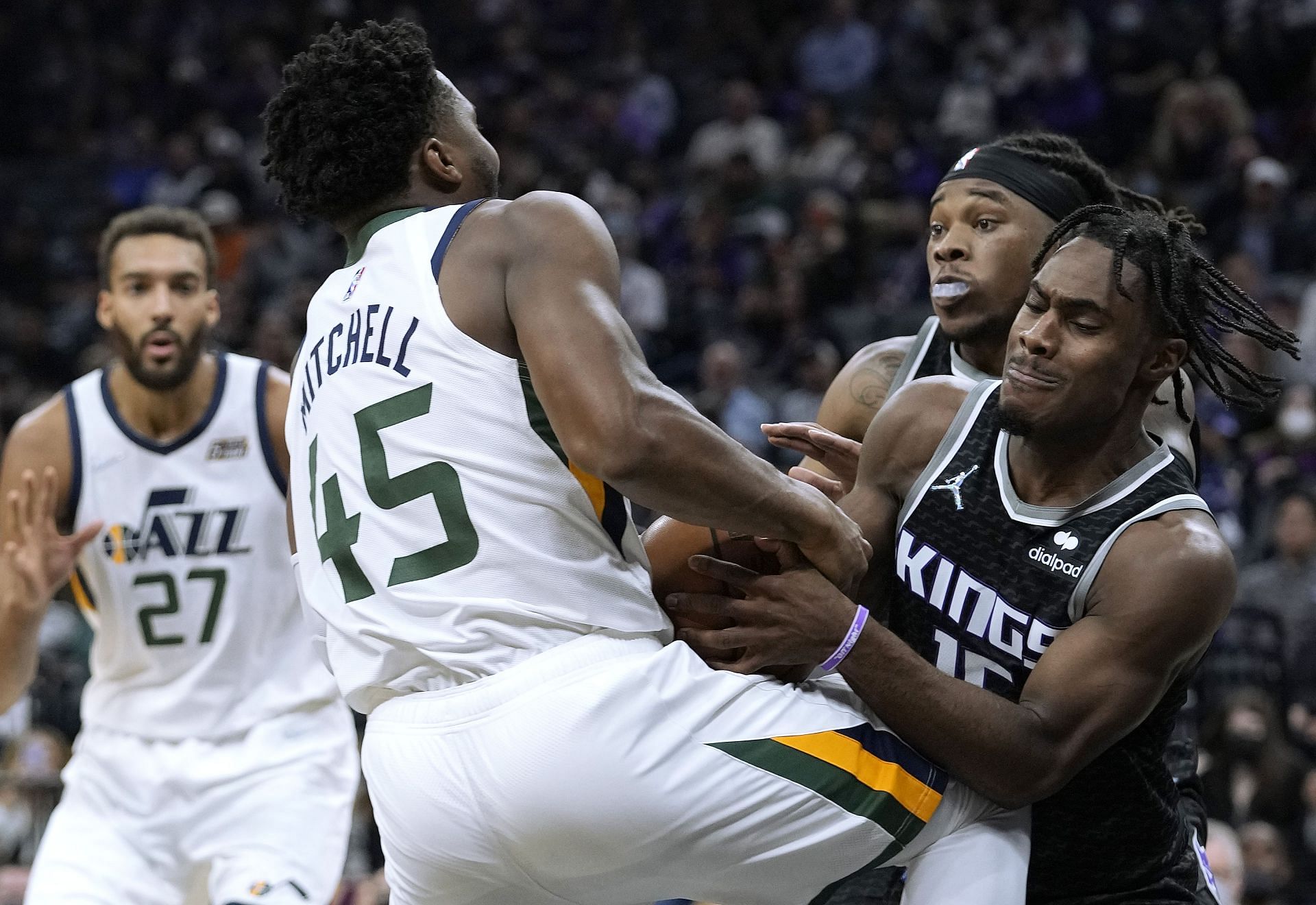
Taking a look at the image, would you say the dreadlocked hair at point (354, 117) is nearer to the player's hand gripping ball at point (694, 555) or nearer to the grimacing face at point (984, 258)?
the player's hand gripping ball at point (694, 555)

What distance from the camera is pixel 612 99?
13555mm

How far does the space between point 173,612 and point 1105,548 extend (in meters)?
2.88

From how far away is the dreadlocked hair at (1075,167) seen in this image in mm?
3770

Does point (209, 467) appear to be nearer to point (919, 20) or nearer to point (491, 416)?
point (491, 416)

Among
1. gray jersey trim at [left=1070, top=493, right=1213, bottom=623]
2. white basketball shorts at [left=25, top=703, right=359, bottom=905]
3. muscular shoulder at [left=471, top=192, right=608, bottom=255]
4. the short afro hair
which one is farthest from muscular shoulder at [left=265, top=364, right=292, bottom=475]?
gray jersey trim at [left=1070, top=493, right=1213, bottom=623]

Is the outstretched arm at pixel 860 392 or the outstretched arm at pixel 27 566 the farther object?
the outstretched arm at pixel 27 566

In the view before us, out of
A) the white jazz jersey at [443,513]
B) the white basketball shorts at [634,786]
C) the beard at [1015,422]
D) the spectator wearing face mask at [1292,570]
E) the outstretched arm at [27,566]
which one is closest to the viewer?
the white basketball shorts at [634,786]

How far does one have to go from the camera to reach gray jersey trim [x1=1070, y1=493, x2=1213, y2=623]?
9.59ft

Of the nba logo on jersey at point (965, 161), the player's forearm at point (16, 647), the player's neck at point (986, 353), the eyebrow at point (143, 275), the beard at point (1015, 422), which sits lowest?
the player's forearm at point (16, 647)

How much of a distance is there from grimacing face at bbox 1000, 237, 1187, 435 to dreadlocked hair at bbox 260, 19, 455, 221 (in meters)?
1.23

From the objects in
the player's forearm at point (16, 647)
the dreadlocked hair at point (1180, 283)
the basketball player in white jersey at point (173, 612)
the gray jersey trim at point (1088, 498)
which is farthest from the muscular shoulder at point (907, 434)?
the player's forearm at point (16, 647)

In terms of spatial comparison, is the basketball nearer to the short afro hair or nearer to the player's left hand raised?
the player's left hand raised

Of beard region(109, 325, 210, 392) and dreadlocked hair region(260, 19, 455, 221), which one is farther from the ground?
dreadlocked hair region(260, 19, 455, 221)

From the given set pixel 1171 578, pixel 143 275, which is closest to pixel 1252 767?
pixel 1171 578
